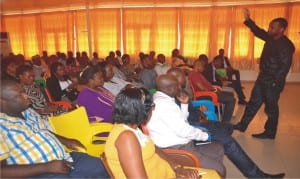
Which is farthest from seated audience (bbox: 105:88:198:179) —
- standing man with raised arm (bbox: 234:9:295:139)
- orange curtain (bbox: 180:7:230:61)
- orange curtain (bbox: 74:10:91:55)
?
orange curtain (bbox: 74:10:91:55)

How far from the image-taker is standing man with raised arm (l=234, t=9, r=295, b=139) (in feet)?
12.5

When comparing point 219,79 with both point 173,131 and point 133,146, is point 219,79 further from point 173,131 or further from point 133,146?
Result: point 133,146

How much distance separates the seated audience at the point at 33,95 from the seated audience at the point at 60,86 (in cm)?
53

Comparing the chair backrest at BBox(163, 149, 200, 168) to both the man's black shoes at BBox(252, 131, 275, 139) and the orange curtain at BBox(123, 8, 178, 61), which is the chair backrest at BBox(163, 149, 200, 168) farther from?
the orange curtain at BBox(123, 8, 178, 61)

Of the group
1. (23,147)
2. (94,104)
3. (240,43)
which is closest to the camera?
(23,147)

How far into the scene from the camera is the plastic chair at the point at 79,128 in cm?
258

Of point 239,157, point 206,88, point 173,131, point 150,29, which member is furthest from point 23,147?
point 150,29

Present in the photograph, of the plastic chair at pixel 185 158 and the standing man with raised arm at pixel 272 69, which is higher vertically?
the standing man with raised arm at pixel 272 69

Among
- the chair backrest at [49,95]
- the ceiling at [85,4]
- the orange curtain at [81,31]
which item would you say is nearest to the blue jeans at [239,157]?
the chair backrest at [49,95]

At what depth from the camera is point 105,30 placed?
10477 millimetres

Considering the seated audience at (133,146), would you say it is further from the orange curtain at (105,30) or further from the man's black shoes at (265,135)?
the orange curtain at (105,30)

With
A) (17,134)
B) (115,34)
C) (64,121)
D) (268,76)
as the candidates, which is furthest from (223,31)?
(17,134)

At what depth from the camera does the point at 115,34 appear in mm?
10430

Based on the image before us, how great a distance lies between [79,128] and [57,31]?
912 centimetres
